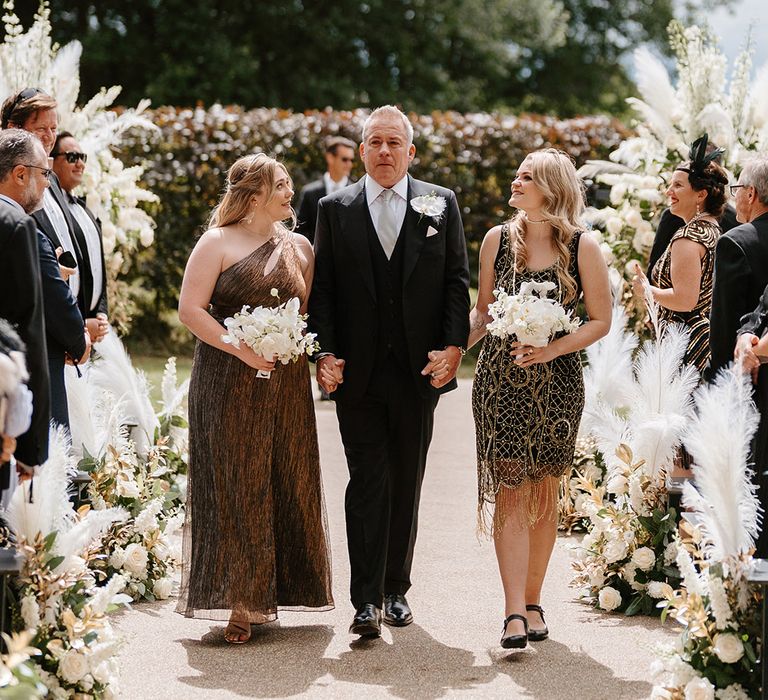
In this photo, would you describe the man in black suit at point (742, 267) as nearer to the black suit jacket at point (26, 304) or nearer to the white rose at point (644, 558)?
the white rose at point (644, 558)

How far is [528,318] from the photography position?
15.5 ft

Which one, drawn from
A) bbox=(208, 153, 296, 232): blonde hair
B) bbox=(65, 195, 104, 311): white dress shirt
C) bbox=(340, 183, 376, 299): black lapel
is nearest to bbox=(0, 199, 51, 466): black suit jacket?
bbox=(208, 153, 296, 232): blonde hair

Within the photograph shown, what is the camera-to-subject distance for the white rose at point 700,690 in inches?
151

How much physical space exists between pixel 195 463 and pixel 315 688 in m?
1.16

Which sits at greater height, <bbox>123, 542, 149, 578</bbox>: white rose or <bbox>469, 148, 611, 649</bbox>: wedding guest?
<bbox>469, 148, 611, 649</bbox>: wedding guest

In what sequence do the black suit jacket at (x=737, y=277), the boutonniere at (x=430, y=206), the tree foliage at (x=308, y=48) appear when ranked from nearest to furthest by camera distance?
the black suit jacket at (x=737, y=277) < the boutonniere at (x=430, y=206) < the tree foliage at (x=308, y=48)

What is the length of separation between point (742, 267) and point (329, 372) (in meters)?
1.71

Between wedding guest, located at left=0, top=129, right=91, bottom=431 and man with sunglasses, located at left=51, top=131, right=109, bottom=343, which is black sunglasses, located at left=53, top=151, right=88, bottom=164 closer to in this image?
man with sunglasses, located at left=51, top=131, right=109, bottom=343

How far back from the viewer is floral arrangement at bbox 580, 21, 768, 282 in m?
7.84

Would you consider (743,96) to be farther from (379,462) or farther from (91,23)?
(91,23)

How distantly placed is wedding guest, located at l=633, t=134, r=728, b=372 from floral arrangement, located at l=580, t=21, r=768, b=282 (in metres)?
1.71

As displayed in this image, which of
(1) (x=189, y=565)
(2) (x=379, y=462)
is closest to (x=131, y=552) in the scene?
(1) (x=189, y=565)

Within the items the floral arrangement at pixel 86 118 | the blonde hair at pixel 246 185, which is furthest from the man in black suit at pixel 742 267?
the floral arrangement at pixel 86 118

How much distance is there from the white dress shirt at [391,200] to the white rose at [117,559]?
1.91 metres
